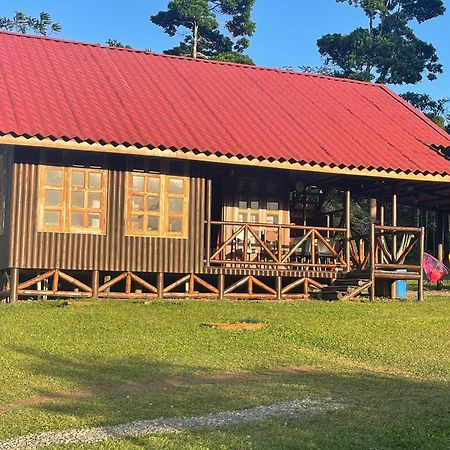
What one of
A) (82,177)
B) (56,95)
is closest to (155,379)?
(82,177)

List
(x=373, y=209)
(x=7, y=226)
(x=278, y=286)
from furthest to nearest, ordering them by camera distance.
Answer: (x=373, y=209), (x=278, y=286), (x=7, y=226)

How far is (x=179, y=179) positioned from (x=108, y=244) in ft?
7.04

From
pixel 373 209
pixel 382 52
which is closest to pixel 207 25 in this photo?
pixel 382 52

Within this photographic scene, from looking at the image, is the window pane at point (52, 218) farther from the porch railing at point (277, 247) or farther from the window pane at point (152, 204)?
the porch railing at point (277, 247)

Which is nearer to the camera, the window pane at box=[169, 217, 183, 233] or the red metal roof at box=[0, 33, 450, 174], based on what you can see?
the red metal roof at box=[0, 33, 450, 174]

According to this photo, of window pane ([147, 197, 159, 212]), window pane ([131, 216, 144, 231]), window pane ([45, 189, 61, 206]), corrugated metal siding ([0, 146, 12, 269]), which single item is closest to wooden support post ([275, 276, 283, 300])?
window pane ([147, 197, 159, 212])

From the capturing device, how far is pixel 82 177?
1634 cm

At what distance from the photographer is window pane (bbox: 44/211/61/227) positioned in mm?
15960

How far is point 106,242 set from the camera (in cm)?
1631

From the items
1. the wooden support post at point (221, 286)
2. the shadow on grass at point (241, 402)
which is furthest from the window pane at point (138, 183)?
the shadow on grass at point (241, 402)

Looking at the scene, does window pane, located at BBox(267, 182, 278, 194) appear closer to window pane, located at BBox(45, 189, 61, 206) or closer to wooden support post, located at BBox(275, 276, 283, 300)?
wooden support post, located at BBox(275, 276, 283, 300)

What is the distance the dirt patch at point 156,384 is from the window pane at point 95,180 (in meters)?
7.49

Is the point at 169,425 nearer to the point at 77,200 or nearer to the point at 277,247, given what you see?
the point at 77,200

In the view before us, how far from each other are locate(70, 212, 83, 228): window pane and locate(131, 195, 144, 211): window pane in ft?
3.71
